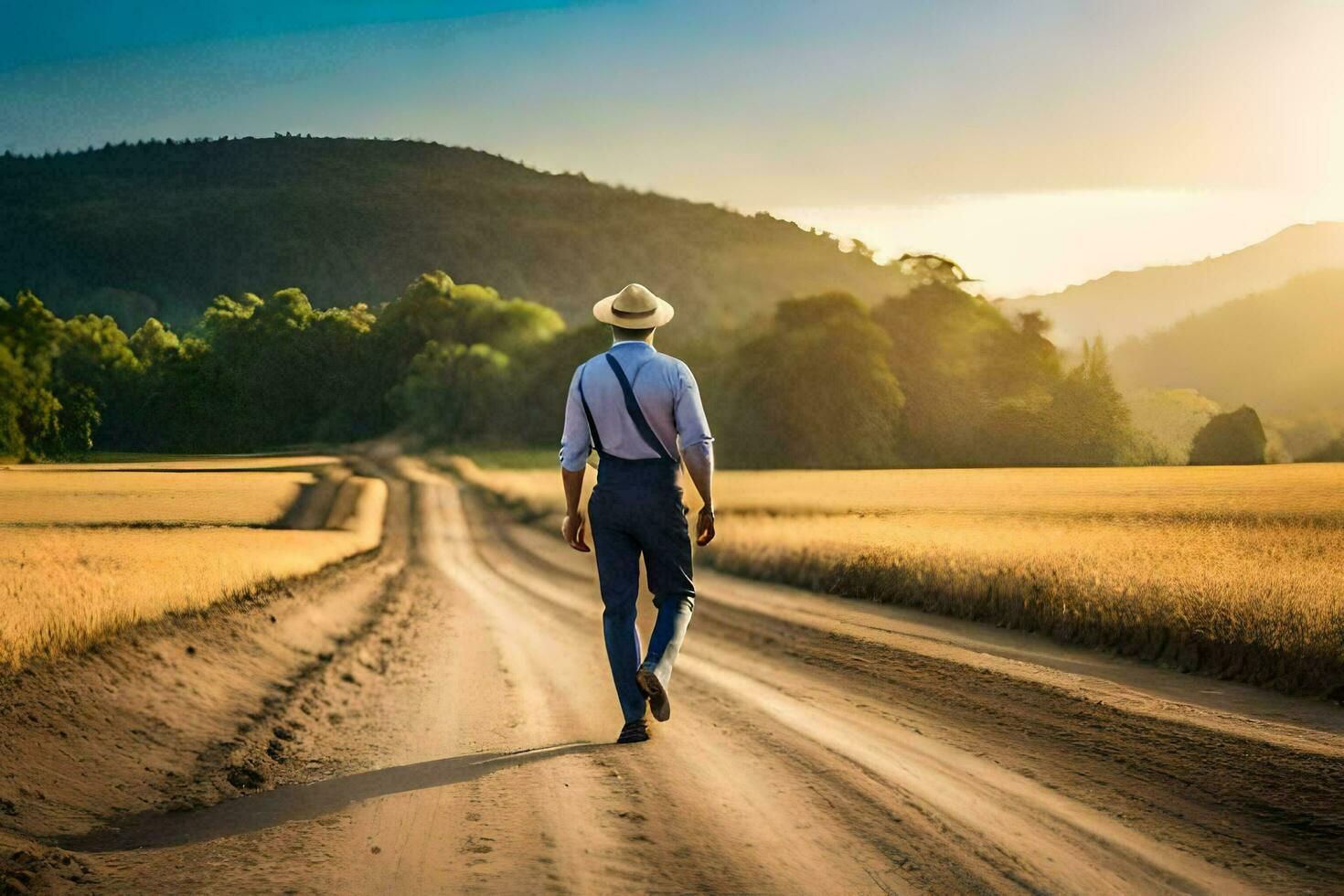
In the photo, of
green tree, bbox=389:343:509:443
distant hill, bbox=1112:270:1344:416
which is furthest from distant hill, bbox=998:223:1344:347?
green tree, bbox=389:343:509:443

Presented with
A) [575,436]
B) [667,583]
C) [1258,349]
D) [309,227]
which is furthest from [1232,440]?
[309,227]

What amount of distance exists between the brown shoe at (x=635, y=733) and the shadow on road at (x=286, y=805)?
208 millimetres

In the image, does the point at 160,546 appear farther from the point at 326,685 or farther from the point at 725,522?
the point at 725,522

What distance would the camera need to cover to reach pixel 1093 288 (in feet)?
282

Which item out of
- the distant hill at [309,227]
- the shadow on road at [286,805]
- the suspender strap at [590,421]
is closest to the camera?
the shadow on road at [286,805]

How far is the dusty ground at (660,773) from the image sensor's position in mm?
4840

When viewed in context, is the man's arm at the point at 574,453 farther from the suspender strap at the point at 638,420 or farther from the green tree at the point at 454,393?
the green tree at the point at 454,393

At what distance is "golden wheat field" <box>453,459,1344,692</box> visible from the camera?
1119 centimetres

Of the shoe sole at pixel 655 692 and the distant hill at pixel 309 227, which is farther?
the distant hill at pixel 309 227

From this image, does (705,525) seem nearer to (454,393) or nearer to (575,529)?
(575,529)

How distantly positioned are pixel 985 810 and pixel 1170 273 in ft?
305

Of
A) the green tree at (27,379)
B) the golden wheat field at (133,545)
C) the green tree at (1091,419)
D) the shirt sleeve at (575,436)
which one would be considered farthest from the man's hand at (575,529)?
the green tree at (1091,419)

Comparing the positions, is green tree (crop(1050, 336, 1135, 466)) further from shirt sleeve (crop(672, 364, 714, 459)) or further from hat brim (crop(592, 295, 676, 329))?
shirt sleeve (crop(672, 364, 714, 459))

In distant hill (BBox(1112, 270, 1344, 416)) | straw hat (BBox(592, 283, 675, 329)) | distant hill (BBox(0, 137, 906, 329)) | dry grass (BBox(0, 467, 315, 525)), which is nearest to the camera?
straw hat (BBox(592, 283, 675, 329))
